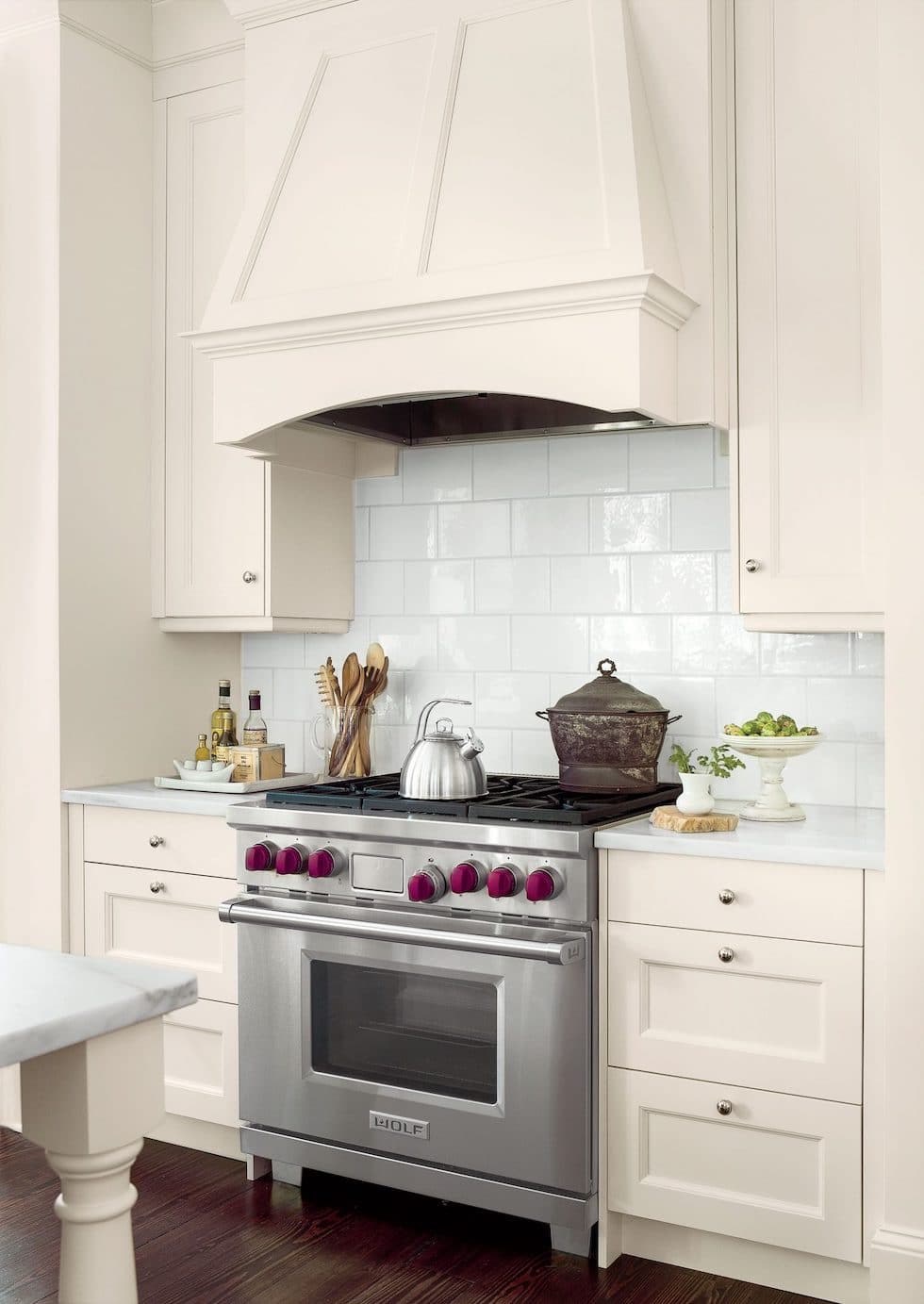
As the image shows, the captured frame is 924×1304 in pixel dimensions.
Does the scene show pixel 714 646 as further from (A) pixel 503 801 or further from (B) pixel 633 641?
(A) pixel 503 801

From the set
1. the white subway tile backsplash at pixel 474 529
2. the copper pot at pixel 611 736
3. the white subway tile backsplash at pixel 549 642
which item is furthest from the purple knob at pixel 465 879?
the white subway tile backsplash at pixel 474 529

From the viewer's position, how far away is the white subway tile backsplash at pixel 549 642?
345 cm

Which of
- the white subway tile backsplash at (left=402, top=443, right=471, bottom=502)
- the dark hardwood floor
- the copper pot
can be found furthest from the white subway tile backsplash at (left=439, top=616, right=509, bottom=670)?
the dark hardwood floor

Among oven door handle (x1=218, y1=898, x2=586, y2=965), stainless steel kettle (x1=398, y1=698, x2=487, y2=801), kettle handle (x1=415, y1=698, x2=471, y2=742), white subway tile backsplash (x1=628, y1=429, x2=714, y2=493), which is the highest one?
white subway tile backsplash (x1=628, y1=429, x2=714, y2=493)

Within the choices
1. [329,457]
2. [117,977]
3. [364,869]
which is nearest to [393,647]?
[329,457]

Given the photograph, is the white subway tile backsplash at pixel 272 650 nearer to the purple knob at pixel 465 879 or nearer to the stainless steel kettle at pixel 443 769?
the stainless steel kettle at pixel 443 769

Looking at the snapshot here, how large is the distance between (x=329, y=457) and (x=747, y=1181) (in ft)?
7.21

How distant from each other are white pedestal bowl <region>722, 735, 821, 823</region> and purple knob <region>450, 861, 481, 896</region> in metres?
0.64

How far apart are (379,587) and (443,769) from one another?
966 millimetres

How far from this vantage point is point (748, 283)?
2.84 m

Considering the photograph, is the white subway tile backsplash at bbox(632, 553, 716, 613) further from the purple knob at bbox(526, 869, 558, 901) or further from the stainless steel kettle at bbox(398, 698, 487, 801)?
the purple knob at bbox(526, 869, 558, 901)

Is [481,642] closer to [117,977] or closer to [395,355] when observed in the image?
[395,355]

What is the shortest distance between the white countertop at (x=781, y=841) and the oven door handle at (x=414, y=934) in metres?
0.24

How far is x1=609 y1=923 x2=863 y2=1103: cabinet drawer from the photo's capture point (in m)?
2.50
